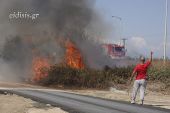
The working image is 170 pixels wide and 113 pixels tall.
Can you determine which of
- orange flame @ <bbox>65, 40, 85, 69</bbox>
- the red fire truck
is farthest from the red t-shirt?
the red fire truck

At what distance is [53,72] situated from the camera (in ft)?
116

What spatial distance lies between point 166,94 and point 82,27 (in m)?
15.9

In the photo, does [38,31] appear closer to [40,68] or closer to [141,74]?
[40,68]

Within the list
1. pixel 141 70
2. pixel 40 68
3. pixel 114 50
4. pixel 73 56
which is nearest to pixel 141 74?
pixel 141 70

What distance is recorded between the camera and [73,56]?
40.2 m

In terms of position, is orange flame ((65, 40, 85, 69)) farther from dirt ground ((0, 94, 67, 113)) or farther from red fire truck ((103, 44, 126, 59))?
dirt ground ((0, 94, 67, 113))

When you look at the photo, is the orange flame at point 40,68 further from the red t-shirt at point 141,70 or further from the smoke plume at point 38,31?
the red t-shirt at point 141,70

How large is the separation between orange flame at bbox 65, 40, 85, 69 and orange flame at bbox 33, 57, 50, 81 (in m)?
1.96

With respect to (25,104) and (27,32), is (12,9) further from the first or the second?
(25,104)

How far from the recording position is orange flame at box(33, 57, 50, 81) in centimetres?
3659

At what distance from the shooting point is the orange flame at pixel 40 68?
3659 centimetres

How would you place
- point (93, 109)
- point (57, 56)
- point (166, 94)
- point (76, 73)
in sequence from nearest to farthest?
point (93, 109) < point (166, 94) < point (76, 73) < point (57, 56)

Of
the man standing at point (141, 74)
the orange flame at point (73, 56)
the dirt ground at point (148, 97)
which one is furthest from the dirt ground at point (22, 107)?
the orange flame at point (73, 56)

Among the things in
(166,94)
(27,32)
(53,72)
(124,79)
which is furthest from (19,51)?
(166,94)
